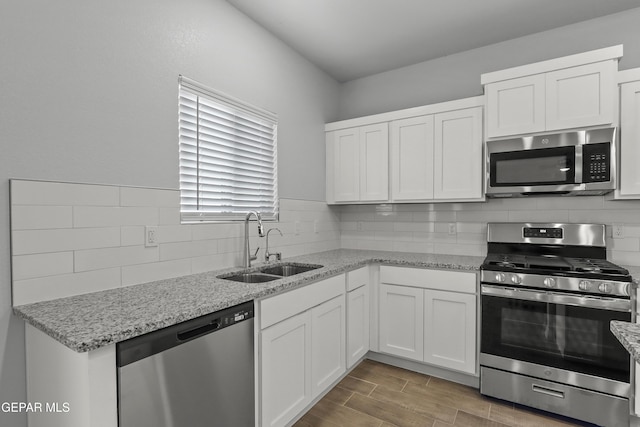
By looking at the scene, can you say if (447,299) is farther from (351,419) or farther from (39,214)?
(39,214)

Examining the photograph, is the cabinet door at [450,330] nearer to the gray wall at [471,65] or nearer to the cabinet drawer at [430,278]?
the cabinet drawer at [430,278]

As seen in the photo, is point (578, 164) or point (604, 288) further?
point (578, 164)

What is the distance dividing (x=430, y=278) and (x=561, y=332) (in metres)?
0.86

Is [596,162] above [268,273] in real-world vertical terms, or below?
above

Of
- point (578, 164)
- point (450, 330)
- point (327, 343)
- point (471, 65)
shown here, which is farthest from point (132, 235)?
point (471, 65)

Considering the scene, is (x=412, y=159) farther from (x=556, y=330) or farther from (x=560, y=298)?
(x=556, y=330)

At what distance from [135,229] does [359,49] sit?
2.40 meters

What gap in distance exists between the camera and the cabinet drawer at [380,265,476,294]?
2.38 metres

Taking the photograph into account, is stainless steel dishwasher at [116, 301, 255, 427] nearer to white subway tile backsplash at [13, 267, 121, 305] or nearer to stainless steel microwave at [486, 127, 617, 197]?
white subway tile backsplash at [13, 267, 121, 305]

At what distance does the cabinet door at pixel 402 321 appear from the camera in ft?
8.46

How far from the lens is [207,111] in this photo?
7.05 feet

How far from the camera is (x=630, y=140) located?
215 cm

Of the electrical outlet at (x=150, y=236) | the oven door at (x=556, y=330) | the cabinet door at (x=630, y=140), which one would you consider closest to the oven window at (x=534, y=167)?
the cabinet door at (x=630, y=140)

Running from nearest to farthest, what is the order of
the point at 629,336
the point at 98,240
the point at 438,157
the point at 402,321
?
the point at 629,336
the point at 98,240
the point at 402,321
the point at 438,157
